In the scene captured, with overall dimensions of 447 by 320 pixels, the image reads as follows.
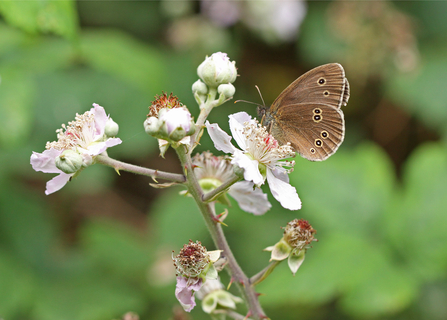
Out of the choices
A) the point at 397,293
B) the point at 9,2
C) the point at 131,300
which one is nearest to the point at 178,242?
the point at 131,300

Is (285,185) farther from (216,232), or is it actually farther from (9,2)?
(9,2)

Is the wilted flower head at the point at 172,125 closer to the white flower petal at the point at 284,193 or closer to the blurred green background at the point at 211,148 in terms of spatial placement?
the white flower petal at the point at 284,193

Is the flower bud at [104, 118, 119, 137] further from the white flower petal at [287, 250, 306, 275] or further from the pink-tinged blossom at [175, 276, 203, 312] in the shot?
the white flower petal at [287, 250, 306, 275]

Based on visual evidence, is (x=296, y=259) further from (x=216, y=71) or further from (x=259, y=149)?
(x=216, y=71)

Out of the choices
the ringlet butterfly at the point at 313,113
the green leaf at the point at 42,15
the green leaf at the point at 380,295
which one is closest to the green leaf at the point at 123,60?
the green leaf at the point at 42,15

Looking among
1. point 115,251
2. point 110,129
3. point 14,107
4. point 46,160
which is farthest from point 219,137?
point 115,251

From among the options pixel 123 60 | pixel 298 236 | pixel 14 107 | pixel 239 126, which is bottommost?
pixel 123 60

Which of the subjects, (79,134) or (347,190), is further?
(347,190)
